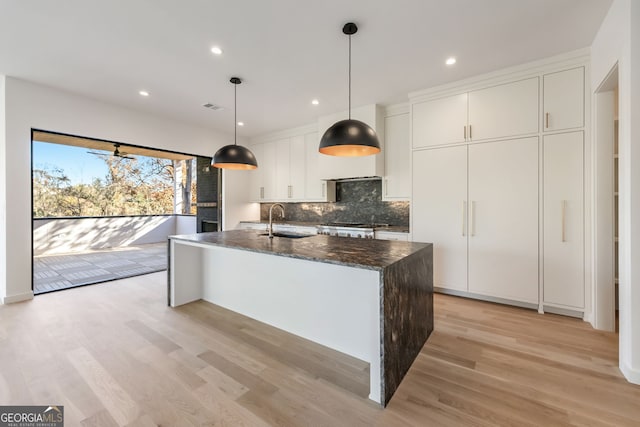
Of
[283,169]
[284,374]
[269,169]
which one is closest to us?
[284,374]

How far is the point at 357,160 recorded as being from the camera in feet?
13.8

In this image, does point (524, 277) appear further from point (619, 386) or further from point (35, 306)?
point (35, 306)

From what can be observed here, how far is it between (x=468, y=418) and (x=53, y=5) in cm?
401

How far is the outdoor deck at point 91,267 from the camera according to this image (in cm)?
409

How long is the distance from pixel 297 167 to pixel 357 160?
4.75 ft

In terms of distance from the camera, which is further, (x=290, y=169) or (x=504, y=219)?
(x=290, y=169)

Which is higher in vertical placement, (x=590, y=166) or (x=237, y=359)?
(x=590, y=166)

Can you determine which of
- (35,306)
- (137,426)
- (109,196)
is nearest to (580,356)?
(137,426)

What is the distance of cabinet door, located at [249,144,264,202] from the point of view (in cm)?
582

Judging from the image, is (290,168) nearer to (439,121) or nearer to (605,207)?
(439,121)

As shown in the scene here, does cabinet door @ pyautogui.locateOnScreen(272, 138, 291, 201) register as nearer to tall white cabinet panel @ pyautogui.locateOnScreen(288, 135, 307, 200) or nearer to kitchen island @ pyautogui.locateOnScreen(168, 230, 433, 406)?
tall white cabinet panel @ pyautogui.locateOnScreen(288, 135, 307, 200)

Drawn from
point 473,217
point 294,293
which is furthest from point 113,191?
point 473,217

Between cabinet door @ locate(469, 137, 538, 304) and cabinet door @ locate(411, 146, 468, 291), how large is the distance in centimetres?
11

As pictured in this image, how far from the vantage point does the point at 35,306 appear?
10.1 feet
